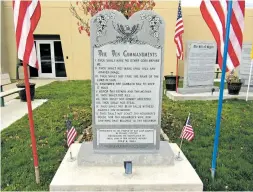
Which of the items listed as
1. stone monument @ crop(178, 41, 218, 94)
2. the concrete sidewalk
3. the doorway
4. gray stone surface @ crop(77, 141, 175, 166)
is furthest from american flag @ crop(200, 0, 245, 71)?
the doorway

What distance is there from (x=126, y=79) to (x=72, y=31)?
1367cm

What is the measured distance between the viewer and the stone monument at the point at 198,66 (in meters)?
9.77

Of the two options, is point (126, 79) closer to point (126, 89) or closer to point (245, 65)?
point (126, 89)

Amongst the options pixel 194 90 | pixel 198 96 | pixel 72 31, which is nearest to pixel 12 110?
pixel 198 96

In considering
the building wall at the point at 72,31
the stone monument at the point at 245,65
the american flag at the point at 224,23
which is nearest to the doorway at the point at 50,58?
the building wall at the point at 72,31

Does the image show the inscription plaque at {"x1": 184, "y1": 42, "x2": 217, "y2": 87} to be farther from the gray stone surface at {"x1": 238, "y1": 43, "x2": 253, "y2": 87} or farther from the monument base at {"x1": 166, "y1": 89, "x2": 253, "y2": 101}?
the gray stone surface at {"x1": 238, "y1": 43, "x2": 253, "y2": 87}

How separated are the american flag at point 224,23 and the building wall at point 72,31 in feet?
44.4

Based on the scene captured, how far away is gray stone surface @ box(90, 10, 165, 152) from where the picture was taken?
3.57m

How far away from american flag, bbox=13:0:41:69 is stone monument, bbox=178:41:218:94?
7572 millimetres

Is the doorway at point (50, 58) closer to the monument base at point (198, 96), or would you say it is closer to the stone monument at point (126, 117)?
the monument base at point (198, 96)

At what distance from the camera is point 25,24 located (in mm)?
3094

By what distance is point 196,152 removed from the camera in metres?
4.71

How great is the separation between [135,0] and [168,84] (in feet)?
19.9

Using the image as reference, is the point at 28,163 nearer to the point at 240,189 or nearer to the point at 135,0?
the point at 240,189
